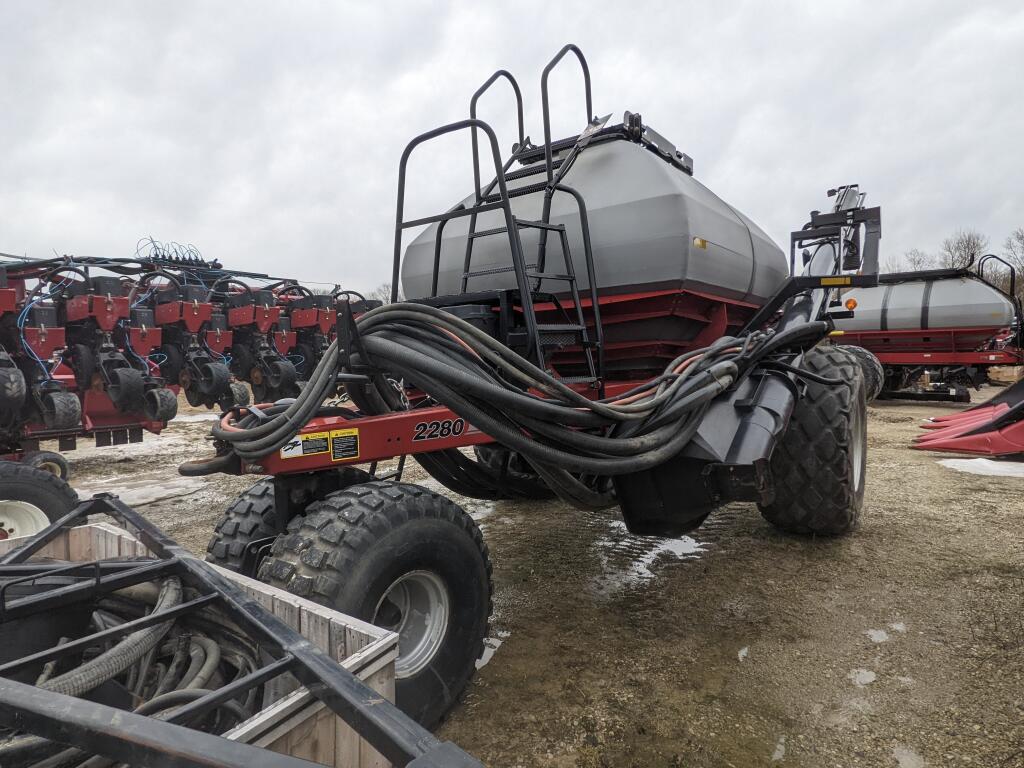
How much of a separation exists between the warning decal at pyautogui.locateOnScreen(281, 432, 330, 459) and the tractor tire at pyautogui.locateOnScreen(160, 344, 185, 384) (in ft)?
19.1

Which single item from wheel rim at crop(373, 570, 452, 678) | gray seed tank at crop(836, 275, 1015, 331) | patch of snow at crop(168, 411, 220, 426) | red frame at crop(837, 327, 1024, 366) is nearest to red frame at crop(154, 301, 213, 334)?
patch of snow at crop(168, 411, 220, 426)

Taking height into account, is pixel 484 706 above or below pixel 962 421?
below

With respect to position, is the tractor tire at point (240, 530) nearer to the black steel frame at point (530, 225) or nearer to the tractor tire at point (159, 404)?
the black steel frame at point (530, 225)

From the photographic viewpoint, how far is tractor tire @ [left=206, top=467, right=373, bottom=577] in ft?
7.48

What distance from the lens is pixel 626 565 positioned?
3.63 metres

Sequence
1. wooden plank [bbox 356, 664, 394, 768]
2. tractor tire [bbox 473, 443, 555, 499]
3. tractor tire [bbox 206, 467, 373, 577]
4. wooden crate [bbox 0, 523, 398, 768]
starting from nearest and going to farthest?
wooden crate [bbox 0, 523, 398, 768] → wooden plank [bbox 356, 664, 394, 768] → tractor tire [bbox 206, 467, 373, 577] → tractor tire [bbox 473, 443, 555, 499]

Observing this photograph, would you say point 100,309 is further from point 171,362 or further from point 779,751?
point 779,751

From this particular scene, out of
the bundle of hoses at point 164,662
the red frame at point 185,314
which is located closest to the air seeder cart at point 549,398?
the bundle of hoses at point 164,662

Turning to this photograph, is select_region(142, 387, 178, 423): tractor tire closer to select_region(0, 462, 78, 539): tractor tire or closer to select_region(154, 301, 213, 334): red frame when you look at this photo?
select_region(154, 301, 213, 334): red frame

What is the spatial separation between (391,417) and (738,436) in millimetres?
1433

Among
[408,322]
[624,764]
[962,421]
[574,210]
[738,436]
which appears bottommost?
[624,764]

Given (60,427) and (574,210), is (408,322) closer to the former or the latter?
(574,210)

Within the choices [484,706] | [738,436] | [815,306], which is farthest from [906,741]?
[815,306]

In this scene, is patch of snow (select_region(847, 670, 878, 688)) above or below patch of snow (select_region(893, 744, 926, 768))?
above
